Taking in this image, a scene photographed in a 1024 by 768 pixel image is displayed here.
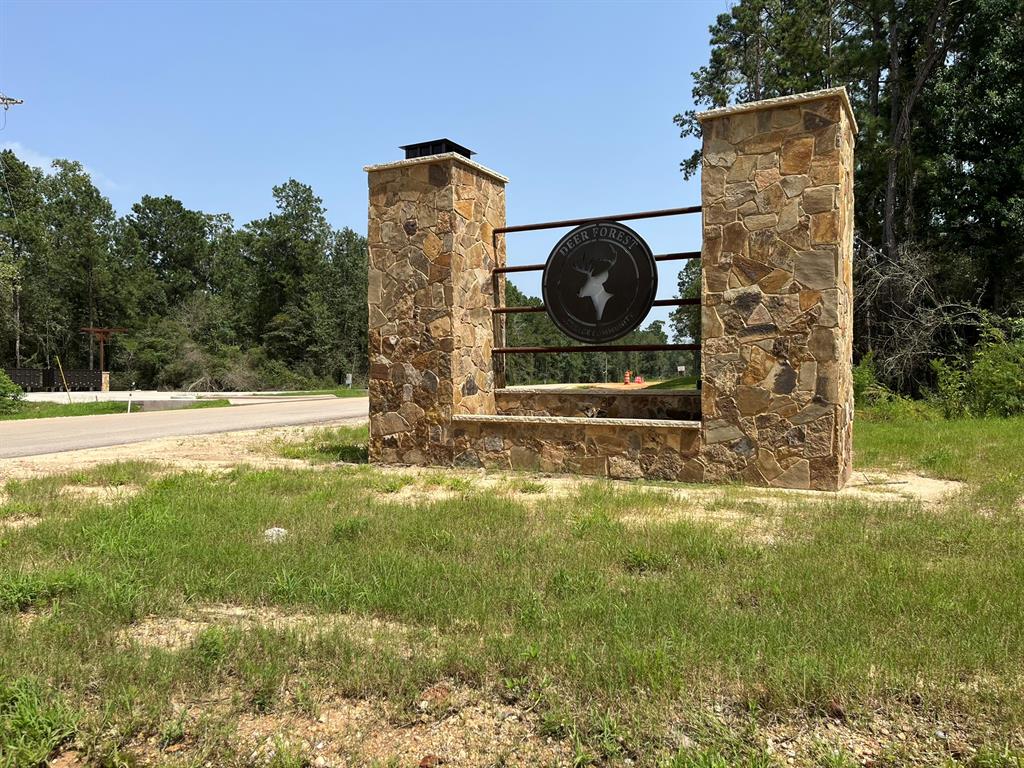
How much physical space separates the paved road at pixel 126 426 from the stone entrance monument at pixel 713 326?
6073mm

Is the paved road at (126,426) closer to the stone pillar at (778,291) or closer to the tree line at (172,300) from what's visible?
the stone pillar at (778,291)

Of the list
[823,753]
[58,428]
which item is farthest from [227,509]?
[58,428]

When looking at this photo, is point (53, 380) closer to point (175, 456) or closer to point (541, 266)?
point (175, 456)

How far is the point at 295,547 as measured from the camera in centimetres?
430

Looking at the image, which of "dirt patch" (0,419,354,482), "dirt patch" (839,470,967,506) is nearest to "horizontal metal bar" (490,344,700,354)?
"dirt patch" (839,470,967,506)

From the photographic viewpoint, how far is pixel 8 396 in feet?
63.9

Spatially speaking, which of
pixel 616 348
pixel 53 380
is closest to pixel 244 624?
pixel 616 348

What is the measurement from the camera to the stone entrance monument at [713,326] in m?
6.68

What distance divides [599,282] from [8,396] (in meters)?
19.0

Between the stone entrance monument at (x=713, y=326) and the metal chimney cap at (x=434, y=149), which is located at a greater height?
the metal chimney cap at (x=434, y=149)

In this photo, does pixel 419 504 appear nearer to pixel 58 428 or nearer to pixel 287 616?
pixel 287 616

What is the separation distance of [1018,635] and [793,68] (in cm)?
2419

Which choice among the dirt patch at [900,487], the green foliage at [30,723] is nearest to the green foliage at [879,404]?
the dirt patch at [900,487]

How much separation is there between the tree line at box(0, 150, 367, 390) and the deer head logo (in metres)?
40.3
